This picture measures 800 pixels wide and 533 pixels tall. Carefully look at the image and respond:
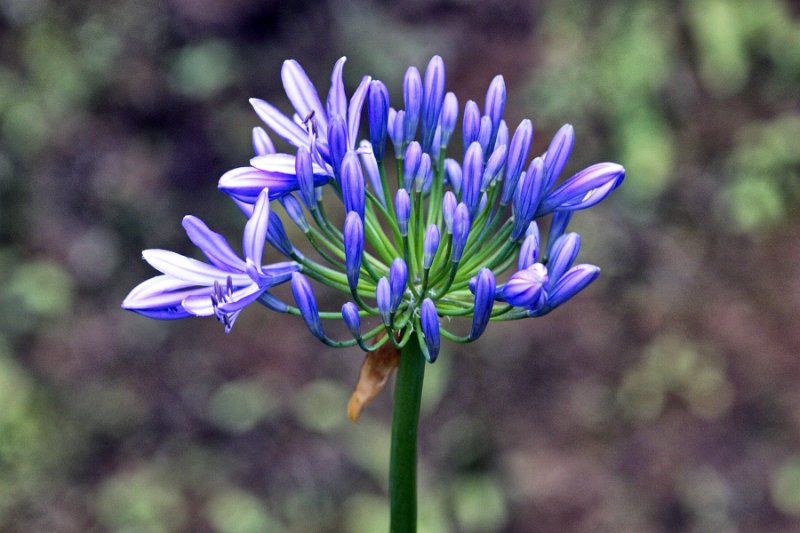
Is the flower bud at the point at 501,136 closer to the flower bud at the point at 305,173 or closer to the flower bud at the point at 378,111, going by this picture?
the flower bud at the point at 378,111

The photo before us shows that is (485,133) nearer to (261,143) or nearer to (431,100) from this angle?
(431,100)

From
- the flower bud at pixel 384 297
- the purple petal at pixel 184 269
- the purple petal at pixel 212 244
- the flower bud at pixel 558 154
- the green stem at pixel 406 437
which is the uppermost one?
the flower bud at pixel 558 154

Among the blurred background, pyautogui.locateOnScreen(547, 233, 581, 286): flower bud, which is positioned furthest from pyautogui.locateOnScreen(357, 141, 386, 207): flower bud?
the blurred background

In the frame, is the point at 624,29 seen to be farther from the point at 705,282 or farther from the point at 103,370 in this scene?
the point at 103,370

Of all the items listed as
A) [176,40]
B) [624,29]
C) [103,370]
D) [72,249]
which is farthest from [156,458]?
[624,29]

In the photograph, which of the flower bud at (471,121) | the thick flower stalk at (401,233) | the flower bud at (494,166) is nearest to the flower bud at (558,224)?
the thick flower stalk at (401,233)

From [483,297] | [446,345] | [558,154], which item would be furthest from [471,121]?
[446,345]
